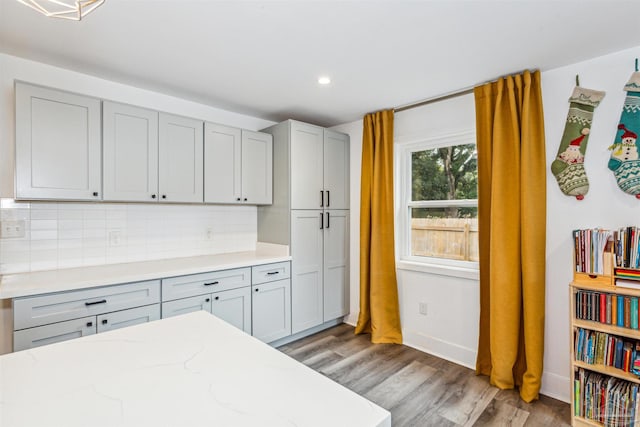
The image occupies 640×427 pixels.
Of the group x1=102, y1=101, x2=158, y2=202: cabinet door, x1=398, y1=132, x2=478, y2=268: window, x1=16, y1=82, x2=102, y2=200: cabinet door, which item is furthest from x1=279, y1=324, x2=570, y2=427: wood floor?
x1=16, y1=82, x2=102, y2=200: cabinet door

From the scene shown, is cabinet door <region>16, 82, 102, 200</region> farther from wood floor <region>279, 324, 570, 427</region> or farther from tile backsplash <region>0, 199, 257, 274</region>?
wood floor <region>279, 324, 570, 427</region>

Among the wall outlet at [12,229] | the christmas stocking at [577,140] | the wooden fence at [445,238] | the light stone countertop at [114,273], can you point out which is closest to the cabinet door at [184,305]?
the light stone countertop at [114,273]

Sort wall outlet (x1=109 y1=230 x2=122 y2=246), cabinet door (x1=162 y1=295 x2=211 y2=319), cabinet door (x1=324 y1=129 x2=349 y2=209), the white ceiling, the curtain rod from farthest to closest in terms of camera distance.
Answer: cabinet door (x1=324 y1=129 x2=349 y2=209) → the curtain rod → wall outlet (x1=109 y1=230 x2=122 y2=246) → cabinet door (x1=162 y1=295 x2=211 y2=319) → the white ceiling

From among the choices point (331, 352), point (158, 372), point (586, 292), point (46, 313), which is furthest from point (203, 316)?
point (586, 292)

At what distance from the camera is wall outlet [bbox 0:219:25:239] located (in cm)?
213

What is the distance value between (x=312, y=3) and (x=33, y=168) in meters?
2.03

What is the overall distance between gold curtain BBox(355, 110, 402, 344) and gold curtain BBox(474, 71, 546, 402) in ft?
3.11

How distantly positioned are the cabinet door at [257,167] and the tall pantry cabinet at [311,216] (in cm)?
7

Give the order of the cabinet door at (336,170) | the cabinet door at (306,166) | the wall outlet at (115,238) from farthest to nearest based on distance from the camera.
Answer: the cabinet door at (336,170)
the cabinet door at (306,166)
the wall outlet at (115,238)

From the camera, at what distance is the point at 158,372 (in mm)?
893

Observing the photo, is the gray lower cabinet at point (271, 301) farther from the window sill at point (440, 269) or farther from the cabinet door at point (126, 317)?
the window sill at point (440, 269)

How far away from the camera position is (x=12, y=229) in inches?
84.9

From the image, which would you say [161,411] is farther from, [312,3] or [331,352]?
[331,352]

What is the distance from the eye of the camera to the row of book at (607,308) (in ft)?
5.94
